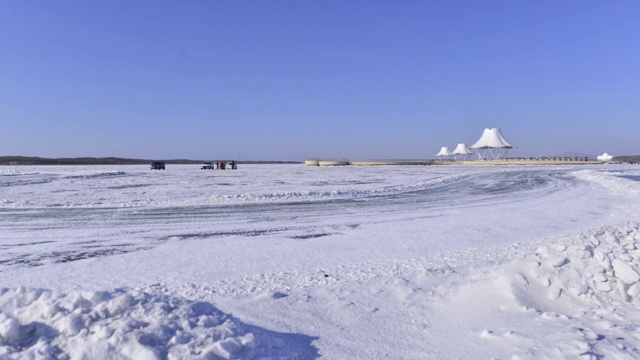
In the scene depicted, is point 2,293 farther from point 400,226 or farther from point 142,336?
point 400,226

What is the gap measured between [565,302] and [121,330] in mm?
4883

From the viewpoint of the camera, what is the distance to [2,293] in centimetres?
405

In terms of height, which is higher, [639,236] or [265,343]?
[639,236]

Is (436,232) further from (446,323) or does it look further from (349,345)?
(349,345)

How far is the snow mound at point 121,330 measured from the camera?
3.35 m

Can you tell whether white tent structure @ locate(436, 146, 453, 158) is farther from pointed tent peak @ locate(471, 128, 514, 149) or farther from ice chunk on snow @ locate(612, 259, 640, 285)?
ice chunk on snow @ locate(612, 259, 640, 285)

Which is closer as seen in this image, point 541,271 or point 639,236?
point 541,271

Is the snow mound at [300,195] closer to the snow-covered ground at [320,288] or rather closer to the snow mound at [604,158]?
the snow-covered ground at [320,288]

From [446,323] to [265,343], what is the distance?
210 cm

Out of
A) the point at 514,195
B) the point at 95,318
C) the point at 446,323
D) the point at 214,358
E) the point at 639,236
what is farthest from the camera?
the point at 514,195

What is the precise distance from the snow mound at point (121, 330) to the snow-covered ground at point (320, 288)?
13 mm

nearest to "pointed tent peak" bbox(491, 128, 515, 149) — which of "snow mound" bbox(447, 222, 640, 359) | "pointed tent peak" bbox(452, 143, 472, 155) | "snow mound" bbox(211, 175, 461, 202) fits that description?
"pointed tent peak" bbox(452, 143, 472, 155)

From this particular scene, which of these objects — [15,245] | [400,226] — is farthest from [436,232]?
[15,245]

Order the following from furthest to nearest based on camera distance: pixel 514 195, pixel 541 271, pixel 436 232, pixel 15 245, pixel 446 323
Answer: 1. pixel 514 195
2. pixel 436 232
3. pixel 15 245
4. pixel 541 271
5. pixel 446 323
